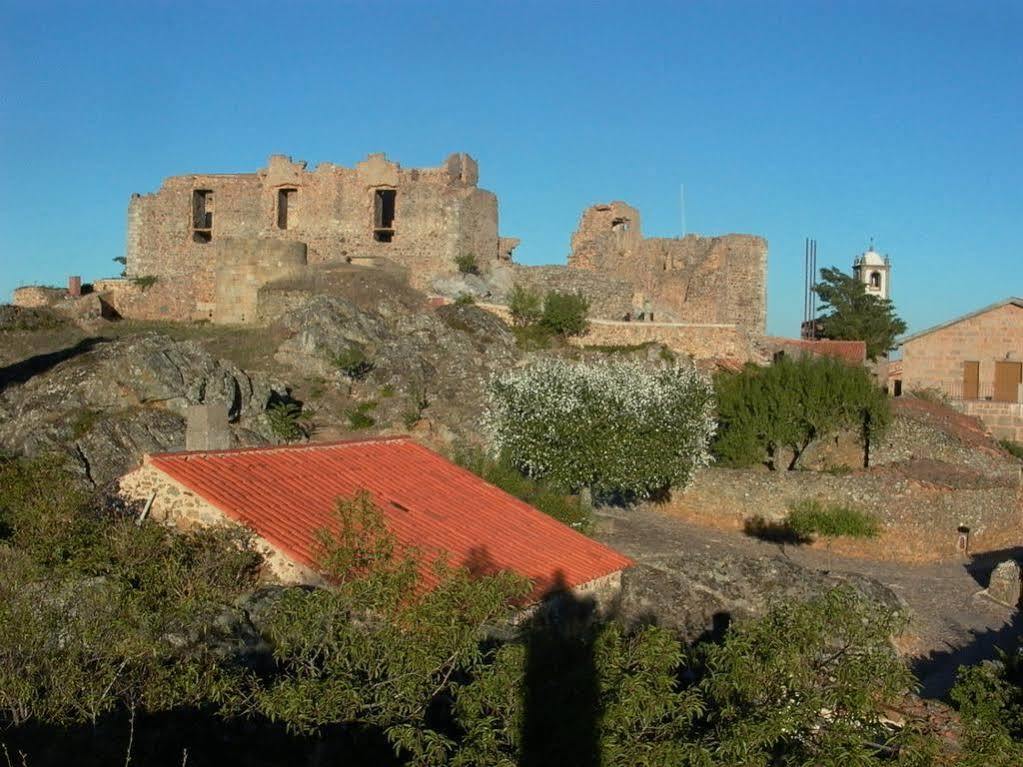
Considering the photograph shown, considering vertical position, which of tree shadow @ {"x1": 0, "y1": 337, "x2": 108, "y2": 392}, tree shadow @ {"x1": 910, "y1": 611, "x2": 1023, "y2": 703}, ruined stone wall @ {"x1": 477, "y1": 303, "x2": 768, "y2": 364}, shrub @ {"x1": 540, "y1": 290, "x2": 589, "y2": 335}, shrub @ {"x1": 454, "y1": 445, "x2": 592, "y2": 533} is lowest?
tree shadow @ {"x1": 910, "y1": 611, "x2": 1023, "y2": 703}

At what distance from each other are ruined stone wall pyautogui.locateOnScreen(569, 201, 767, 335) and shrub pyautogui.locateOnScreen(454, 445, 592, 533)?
18.8 m

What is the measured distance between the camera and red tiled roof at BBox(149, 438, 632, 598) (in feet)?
42.8

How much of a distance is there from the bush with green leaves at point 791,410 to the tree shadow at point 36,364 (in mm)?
15485

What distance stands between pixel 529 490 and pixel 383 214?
64.8ft

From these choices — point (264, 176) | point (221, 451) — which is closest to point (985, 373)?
point (264, 176)

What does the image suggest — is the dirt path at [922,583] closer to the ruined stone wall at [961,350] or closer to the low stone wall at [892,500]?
the low stone wall at [892,500]

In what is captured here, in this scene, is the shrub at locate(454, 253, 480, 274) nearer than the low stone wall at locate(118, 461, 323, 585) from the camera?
No

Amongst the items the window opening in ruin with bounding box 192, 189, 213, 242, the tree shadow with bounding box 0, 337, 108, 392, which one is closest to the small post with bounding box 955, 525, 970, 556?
the tree shadow with bounding box 0, 337, 108, 392

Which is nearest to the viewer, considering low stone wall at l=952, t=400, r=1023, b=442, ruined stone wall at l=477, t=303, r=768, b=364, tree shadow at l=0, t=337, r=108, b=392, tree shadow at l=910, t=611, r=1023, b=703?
tree shadow at l=910, t=611, r=1023, b=703

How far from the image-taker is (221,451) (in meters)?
14.7

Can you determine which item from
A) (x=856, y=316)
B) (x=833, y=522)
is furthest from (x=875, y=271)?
(x=833, y=522)

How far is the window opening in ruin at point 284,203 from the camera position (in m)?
39.7

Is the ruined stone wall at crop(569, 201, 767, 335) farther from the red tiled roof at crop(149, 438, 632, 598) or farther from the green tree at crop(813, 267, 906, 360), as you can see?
the red tiled roof at crop(149, 438, 632, 598)

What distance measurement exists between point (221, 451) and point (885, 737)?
30.9 ft
